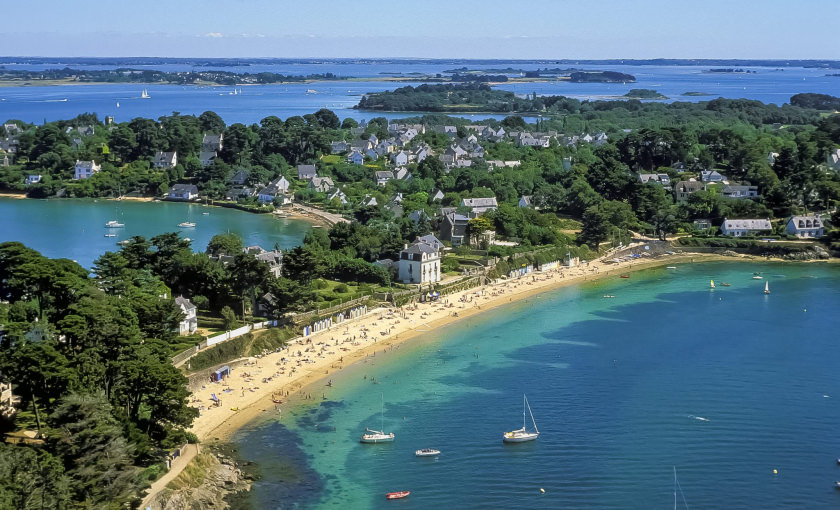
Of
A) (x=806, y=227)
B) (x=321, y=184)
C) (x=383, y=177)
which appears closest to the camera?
(x=806, y=227)

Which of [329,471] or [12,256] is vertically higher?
[12,256]

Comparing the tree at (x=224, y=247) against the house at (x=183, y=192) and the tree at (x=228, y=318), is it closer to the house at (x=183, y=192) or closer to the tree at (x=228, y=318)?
the tree at (x=228, y=318)

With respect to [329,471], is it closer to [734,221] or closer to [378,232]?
[378,232]

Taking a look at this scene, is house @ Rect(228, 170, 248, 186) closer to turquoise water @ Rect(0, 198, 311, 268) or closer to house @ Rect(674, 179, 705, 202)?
turquoise water @ Rect(0, 198, 311, 268)

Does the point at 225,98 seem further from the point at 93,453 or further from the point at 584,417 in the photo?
the point at 93,453

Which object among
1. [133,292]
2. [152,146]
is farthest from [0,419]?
[152,146]

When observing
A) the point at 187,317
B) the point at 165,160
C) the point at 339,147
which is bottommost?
the point at 187,317

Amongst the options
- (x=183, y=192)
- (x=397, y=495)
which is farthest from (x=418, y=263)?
(x=183, y=192)
